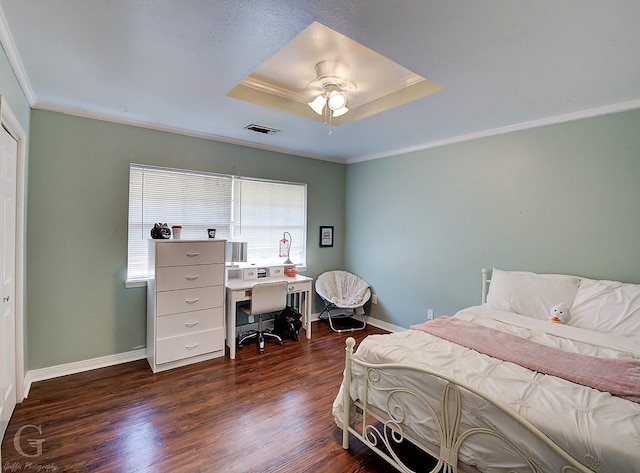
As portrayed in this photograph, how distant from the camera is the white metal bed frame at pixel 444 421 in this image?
1155 mm

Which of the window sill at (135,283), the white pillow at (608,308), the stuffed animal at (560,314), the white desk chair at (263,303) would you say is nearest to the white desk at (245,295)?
the white desk chair at (263,303)

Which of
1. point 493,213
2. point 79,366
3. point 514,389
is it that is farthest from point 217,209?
point 514,389

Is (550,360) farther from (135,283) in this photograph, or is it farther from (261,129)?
(135,283)

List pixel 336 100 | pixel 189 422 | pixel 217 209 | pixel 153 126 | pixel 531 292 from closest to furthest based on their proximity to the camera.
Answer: pixel 189 422, pixel 336 100, pixel 531 292, pixel 153 126, pixel 217 209

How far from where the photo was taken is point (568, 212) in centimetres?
273

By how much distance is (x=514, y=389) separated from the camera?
142 centimetres

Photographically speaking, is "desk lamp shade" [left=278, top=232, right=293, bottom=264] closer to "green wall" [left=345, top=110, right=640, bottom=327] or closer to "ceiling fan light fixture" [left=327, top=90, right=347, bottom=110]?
"green wall" [left=345, top=110, right=640, bottom=327]

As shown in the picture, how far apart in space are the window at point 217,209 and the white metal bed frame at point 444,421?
244cm

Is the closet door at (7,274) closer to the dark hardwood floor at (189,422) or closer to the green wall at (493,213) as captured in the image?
the dark hardwood floor at (189,422)


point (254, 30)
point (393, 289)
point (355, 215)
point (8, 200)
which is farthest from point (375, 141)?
point (8, 200)

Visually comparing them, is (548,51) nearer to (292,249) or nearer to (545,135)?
(545,135)

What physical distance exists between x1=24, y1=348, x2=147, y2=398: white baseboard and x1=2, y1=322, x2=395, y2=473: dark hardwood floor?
82 millimetres

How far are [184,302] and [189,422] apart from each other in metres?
1.16

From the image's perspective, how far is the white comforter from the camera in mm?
1106
